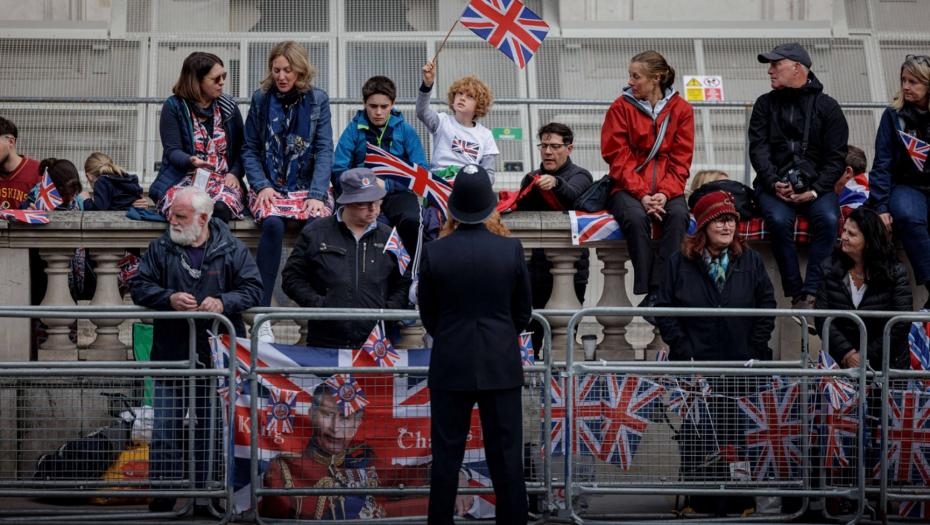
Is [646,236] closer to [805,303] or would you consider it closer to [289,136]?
[805,303]

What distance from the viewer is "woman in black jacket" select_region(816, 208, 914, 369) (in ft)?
24.3

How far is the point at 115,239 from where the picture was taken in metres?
8.09

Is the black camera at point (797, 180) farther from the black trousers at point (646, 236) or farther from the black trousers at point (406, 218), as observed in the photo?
the black trousers at point (406, 218)

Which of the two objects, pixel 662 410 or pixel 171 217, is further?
pixel 171 217

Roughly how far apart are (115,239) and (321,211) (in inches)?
52.2

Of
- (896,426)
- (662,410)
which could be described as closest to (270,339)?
(662,410)

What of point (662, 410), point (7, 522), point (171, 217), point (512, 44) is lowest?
point (7, 522)

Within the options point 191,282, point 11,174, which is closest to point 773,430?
point 191,282

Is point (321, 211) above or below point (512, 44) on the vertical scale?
below

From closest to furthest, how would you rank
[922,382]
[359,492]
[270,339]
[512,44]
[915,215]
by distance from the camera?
[359,492] → [922,382] → [270,339] → [915,215] → [512,44]

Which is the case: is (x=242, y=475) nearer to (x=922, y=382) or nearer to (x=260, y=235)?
(x=260, y=235)

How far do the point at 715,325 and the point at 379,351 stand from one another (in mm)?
1967

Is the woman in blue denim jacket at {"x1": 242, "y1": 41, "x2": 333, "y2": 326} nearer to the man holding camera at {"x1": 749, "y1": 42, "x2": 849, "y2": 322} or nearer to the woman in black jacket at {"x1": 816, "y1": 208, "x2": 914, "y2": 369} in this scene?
the man holding camera at {"x1": 749, "y1": 42, "x2": 849, "y2": 322}

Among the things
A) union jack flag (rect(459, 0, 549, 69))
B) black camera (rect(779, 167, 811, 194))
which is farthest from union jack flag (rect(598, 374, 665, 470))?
union jack flag (rect(459, 0, 549, 69))
